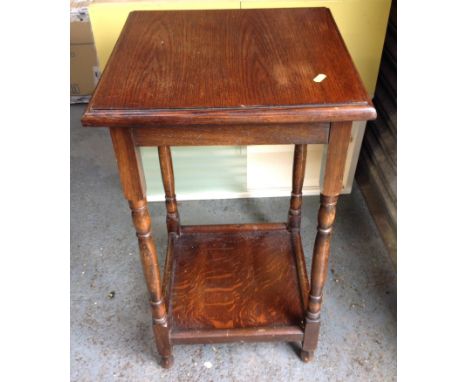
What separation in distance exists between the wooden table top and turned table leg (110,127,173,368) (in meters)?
0.05

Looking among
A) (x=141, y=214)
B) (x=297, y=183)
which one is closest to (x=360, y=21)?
(x=297, y=183)

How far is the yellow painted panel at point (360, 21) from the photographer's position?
3.88 feet

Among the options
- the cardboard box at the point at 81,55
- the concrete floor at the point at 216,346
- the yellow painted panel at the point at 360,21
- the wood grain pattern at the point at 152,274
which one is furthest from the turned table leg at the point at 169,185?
the cardboard box at the point at 81,55

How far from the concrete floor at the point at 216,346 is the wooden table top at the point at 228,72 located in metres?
0.69

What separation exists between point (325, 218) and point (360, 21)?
2.19 feet

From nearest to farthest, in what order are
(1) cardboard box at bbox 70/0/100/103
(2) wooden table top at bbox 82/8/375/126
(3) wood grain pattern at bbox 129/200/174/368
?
(2) wooden table top at bbox 82/8/375/126 < (3) wood grain pattern at bbox 129/200/174/368 < (1) cardboard box at bbox 70/0/100/103

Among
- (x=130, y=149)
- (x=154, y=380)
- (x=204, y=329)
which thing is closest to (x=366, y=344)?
(x=204, y=329)

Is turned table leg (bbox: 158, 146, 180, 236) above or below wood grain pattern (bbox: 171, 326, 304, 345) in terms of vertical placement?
above

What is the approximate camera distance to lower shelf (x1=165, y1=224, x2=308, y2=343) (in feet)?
3.45

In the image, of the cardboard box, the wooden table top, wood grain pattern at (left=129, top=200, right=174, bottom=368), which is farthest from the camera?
the cardboard box

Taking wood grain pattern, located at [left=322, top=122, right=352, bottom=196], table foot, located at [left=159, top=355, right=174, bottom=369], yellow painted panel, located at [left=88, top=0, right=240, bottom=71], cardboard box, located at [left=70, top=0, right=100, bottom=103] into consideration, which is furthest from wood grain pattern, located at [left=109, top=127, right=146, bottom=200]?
cardboard box, located at [left=70, top=0, right=100, bottom=103]

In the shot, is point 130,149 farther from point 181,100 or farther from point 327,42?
point 327,42

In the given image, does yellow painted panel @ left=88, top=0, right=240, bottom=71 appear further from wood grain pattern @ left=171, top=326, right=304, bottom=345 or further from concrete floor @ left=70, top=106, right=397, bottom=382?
wood grain pattern @ left=171, top=326, right=304, bottom=345

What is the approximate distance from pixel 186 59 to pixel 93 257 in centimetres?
81
